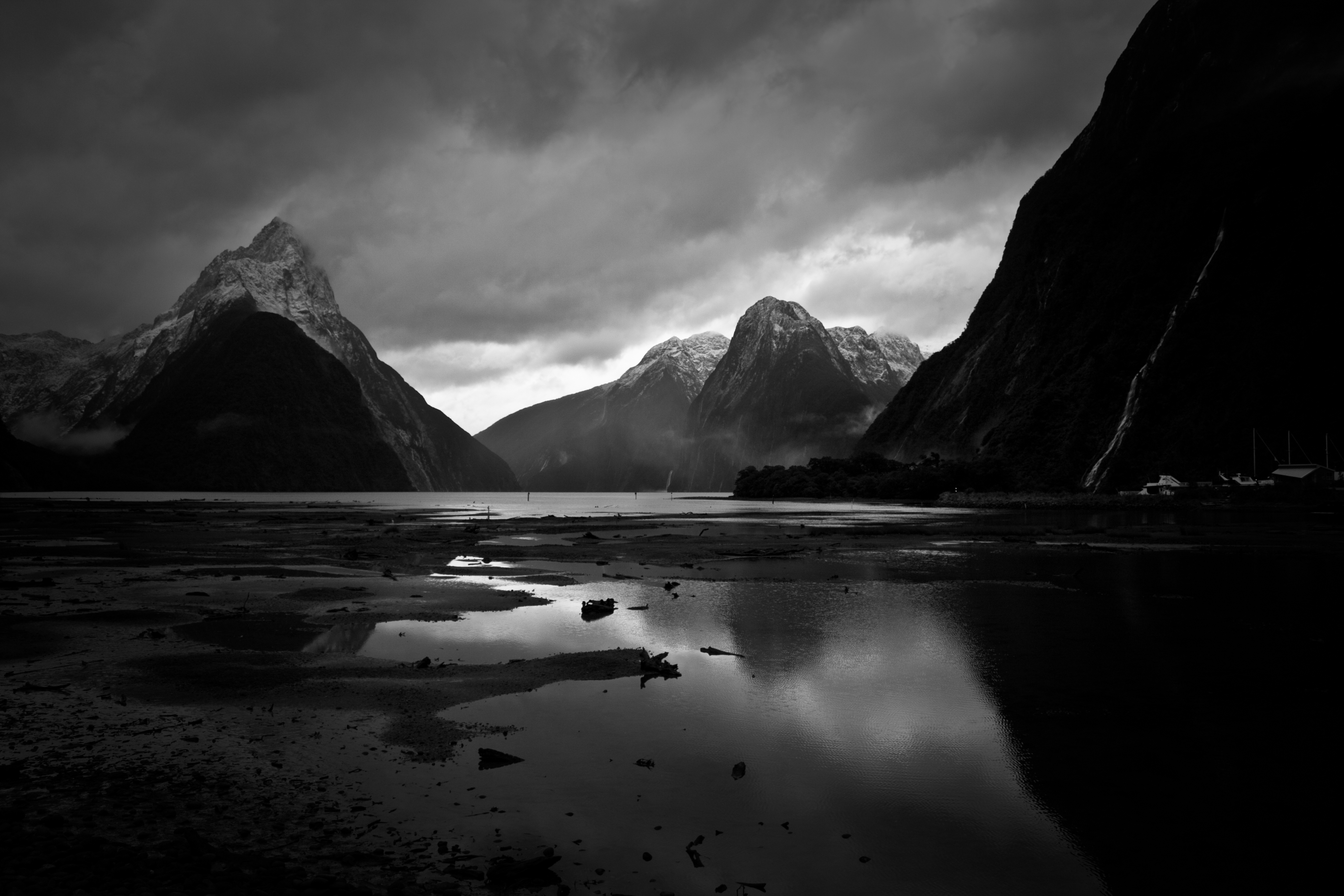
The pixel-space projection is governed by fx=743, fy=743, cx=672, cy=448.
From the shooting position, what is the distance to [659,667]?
15.1m

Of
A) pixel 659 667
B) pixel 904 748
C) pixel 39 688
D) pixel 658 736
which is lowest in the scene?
pixel 904 748

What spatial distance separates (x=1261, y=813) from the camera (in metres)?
8.48

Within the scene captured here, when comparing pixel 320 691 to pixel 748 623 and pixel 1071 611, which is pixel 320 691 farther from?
pixel 1071 611

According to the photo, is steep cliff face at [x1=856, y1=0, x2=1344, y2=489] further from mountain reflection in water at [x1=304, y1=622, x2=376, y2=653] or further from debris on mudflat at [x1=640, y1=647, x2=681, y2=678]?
mountain reflection in water at [x1=304, y1=622, x2=376, y2=653]

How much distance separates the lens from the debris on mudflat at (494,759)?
9.69m

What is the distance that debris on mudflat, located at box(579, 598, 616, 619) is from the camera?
21500 millimetres

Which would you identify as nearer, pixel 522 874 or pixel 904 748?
pixel 522 874

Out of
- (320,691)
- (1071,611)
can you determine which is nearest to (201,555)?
(320,691)

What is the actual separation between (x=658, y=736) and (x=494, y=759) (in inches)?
100

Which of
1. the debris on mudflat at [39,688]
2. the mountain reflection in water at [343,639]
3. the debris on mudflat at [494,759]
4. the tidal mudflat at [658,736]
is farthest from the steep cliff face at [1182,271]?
the debris on mudflat at [39,688]

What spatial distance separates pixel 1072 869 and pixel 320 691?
11.8m

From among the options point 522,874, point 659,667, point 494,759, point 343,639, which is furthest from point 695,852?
point 343,639

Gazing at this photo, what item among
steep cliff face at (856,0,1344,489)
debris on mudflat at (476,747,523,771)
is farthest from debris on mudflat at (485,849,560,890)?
steep cliff face at (856,0,1344,489)

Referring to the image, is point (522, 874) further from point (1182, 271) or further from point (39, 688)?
point (1182, 271)
